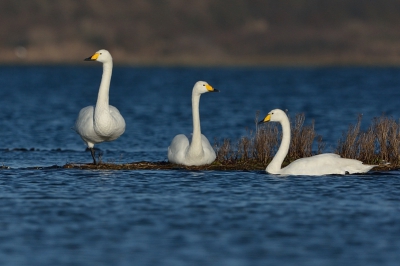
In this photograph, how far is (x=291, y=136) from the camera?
17844 mm

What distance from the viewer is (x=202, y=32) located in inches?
5310

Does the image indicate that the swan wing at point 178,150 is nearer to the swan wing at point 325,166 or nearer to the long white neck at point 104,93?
the long white neck at point 104,93

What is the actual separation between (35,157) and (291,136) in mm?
5400

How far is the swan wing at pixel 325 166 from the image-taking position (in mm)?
15398

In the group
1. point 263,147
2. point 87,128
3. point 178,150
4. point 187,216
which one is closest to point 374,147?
point 263,147

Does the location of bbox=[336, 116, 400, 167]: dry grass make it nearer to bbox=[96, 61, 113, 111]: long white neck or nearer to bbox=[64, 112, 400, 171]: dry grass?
bbox=[64, 112, 400, 171]: dry grass

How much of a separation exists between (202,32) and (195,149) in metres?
120

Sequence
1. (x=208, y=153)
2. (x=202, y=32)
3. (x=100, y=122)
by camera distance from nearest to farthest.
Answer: (x=208, y=153) < (x=100, y=122) < (x=202, y=32)

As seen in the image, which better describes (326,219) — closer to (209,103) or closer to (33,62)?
(209,103)

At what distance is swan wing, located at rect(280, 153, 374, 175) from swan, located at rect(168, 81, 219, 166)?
1.62 metres

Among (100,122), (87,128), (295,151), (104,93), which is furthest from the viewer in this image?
(295,151)

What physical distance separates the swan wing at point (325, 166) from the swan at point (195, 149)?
162 cm

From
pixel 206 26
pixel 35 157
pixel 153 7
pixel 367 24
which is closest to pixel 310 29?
pixel 367 24

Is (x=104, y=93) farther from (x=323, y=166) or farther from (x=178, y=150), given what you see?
(x=323, y=166)
